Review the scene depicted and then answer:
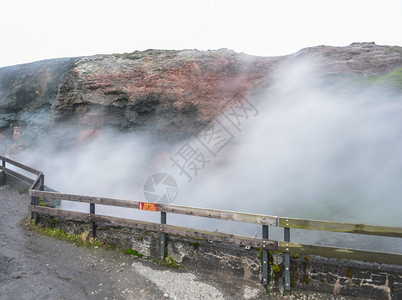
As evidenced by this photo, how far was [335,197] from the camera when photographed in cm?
758

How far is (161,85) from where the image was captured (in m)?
12.7

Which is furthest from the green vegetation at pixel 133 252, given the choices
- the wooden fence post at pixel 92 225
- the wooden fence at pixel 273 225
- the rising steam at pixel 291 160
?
the rising steam at pixel 291 160

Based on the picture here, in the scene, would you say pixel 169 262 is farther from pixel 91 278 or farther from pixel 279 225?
pixel 279 225

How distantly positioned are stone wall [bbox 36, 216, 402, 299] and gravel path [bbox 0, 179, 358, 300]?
177mm

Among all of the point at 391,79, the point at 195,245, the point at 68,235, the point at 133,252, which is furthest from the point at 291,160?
the point at 68,235

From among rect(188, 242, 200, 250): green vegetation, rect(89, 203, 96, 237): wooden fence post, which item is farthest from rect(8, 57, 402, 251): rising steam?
rect(89, 203, 96, 237): wooden fence post

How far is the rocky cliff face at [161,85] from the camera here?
12.1 m

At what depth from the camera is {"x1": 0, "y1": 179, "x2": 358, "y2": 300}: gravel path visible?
165 inches

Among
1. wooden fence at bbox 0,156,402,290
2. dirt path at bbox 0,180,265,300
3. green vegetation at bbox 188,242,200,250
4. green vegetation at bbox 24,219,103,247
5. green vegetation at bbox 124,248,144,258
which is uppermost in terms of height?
wooden fence at bbox 0,156,402,290

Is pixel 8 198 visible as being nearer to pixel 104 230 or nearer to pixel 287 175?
pixel 104 230

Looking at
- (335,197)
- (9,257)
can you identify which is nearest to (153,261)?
(9,257)

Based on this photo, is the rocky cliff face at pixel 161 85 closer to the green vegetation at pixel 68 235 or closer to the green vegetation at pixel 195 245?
the green vegetation at pixel 68 235

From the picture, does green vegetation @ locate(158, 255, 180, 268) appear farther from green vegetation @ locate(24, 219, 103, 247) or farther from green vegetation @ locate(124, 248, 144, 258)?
green vegetation @ locate(24, 219, 103, 247)

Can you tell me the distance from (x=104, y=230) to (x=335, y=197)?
266 inches
